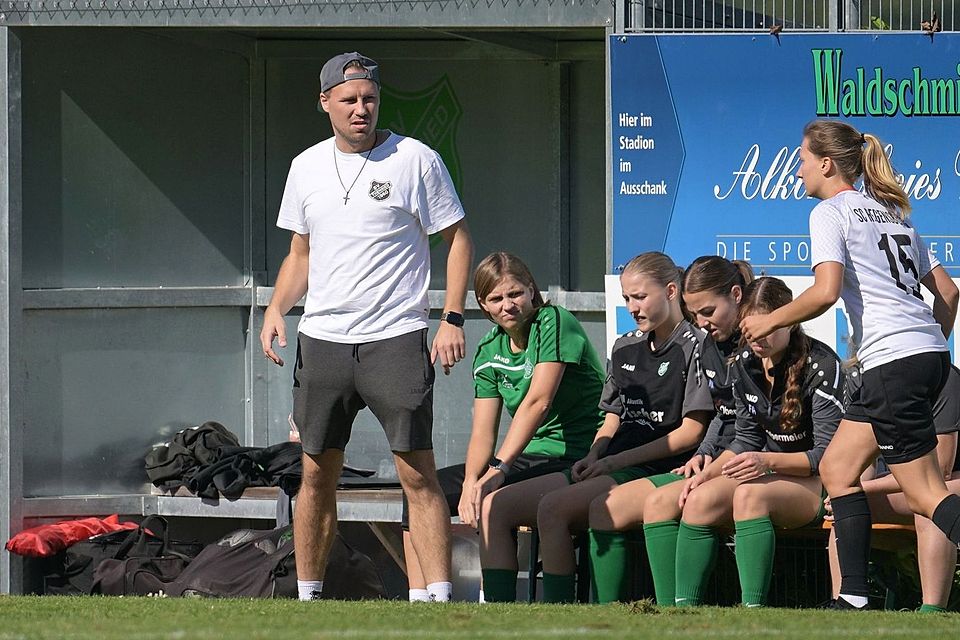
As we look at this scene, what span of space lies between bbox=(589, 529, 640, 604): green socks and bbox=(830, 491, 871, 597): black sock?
88 cm

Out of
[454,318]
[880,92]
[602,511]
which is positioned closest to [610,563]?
[602,511]

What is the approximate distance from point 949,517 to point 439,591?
5.32 ft

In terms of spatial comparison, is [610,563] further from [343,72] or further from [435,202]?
[343,72]

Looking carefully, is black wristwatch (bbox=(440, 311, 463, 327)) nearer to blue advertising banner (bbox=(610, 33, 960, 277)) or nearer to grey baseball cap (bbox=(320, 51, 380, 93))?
grey baseball cap (bbox=(320, 51, 380, 93))

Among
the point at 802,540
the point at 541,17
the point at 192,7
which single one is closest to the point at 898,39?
the point at 541,17

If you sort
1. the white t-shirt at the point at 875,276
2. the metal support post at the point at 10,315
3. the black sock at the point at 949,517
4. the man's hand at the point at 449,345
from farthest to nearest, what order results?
the metal support post at the point at 10,315 → the man's hand at the point at 449,345 → the white t-shirt at the point at 875,276 → the black sock at the point at 949,517

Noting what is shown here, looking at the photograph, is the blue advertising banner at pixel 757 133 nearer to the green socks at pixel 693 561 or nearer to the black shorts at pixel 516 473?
the black shorts at pixel 516 473

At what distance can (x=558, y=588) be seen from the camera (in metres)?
5.52

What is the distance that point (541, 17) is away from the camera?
689cm

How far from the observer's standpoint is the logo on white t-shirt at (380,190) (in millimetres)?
5176

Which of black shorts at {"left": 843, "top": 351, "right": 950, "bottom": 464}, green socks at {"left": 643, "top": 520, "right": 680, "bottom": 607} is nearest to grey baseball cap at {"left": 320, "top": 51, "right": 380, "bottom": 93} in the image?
green socks at {"left": 643, "top": 520, "right": 680, "bottom": 607}

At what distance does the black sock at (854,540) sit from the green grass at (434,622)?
9.8 inches

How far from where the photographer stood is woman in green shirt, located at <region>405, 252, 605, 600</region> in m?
5.73

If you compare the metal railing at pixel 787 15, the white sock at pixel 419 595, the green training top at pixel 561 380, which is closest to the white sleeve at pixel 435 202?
the green training top at pixel 561 380
